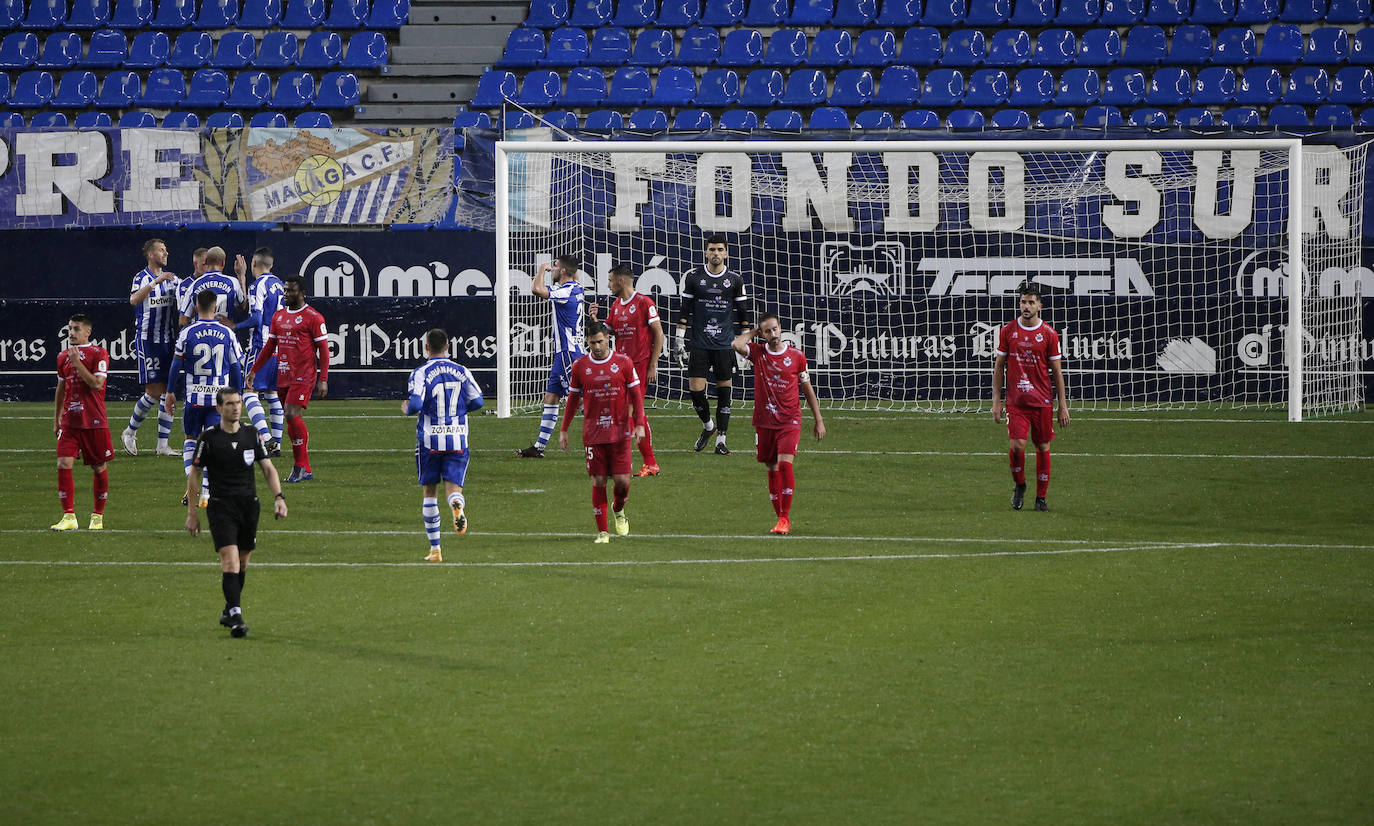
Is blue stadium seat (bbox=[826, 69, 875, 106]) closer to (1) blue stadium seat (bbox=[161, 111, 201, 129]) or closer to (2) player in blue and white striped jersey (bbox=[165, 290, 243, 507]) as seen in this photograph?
(1) blue stadium seat (bbox=[161, 111, 201, 129])

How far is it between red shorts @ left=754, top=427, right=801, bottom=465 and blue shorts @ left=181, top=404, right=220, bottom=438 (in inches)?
180

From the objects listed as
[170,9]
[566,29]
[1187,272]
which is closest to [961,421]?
[1187,272]

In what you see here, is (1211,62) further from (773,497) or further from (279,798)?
(279,798)

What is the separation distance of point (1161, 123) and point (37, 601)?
2058cm

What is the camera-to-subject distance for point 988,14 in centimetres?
2897

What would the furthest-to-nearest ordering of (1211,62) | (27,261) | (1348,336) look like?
(1211,62)
(27,261)
(1348,336)

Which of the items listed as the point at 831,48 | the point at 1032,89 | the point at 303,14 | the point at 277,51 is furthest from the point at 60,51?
the point at 1032,89

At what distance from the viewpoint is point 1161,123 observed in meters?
25.7

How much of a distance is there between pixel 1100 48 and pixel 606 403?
19487mm

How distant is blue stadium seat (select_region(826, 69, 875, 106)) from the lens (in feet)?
90.5

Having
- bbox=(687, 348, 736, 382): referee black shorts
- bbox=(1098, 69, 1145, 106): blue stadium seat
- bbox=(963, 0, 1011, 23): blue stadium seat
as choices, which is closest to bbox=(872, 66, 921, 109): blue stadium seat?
bbox=(963, 0, 1011, 23): blue stadium seat

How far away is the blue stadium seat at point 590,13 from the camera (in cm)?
2961

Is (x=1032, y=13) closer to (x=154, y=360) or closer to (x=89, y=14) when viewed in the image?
(x=154, y=360)

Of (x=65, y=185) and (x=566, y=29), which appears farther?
(x=566, y=29)
